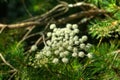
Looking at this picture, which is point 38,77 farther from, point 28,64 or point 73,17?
point 73,17

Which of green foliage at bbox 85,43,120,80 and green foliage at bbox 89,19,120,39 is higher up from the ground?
green foliage at bbox 89,19,120,39

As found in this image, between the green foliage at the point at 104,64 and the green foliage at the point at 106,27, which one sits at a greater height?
the green foliage at the point at 106,27

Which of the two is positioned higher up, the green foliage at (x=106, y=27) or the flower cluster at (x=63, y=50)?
the green foliage at (x=106, y=27)

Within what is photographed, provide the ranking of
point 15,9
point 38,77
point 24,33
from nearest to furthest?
point 38,77, point 24,33, point 15,9

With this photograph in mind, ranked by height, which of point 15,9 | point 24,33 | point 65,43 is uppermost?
point 65,43

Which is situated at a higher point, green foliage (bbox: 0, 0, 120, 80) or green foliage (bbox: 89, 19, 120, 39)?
green foliage (bbox: 89, 19, 120, 39)

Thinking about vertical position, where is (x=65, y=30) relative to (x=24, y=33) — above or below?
above

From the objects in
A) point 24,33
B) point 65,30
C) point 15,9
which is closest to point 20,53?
point 65,30

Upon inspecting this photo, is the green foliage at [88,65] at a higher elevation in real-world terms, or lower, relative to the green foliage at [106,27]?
lower

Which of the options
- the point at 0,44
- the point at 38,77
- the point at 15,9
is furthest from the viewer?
the point at 15,9

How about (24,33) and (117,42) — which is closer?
(117,42)

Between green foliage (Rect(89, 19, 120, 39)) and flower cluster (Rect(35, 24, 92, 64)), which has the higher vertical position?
green foliage (Rect(89, 19, 120, 39))
